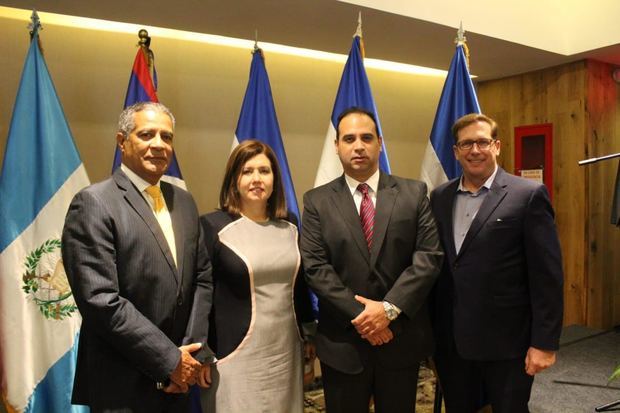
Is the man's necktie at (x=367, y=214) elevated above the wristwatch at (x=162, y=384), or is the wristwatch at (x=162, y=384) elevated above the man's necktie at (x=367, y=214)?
the man's necktie at (x=367, y=214)

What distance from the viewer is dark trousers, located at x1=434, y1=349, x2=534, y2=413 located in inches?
76.6

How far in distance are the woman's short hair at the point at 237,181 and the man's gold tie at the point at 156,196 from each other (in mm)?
309

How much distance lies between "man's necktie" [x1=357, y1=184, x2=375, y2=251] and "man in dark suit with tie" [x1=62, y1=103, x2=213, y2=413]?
0.64 m

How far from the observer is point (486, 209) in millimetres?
1964

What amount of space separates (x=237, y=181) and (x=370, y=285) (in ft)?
2.19

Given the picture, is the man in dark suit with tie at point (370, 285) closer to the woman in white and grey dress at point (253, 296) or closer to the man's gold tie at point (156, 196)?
the woman in white and grey dress at point (253, 296)

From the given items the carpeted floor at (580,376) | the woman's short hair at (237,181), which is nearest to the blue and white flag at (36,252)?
the woman's short hair at (237,181)

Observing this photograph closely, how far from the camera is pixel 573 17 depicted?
3.74 m

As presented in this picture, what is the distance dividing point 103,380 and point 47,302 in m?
0.86

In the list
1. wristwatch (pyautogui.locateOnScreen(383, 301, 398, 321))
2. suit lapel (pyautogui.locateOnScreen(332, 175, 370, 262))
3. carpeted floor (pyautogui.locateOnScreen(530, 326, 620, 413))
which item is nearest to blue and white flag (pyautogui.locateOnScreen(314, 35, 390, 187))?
suit lapel (pyautogui.locateOnScreen(332, 175, 370, 262))

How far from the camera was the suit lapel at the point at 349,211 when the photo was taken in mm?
1861

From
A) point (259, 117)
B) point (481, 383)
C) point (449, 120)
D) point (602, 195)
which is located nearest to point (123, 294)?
point (259, 117)

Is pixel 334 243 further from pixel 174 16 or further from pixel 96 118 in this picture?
pixel 96 118

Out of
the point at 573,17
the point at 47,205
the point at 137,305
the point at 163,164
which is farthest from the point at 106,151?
the point at 573,17
